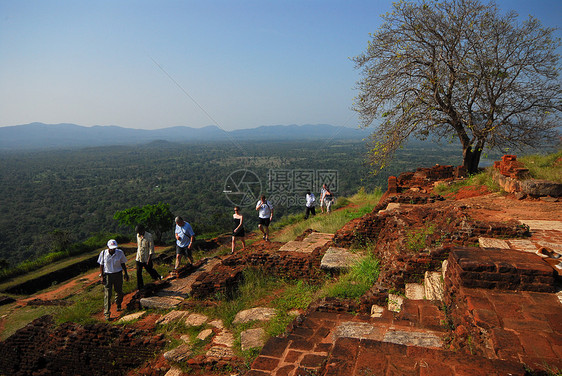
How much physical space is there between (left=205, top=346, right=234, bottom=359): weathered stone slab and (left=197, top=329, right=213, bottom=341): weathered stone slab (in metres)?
0.34

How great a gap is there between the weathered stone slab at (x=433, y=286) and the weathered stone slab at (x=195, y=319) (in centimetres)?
305

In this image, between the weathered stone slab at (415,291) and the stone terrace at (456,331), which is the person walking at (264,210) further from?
the weathered stone slab at (415,291)

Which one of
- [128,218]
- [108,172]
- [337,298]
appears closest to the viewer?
[337,298]

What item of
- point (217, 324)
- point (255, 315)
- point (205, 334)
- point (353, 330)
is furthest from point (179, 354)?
point (353, 330)

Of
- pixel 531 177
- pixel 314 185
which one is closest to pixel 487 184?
pixel 531 177

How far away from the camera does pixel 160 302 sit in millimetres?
5551

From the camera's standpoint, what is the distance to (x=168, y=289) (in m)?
6.13

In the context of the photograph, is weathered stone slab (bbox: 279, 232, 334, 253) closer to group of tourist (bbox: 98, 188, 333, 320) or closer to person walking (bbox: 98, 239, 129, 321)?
group of tourist (bbox: 98, 188, 333, 320)

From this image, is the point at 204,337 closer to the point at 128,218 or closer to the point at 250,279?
the point at 250,279

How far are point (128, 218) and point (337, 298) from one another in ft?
51.9

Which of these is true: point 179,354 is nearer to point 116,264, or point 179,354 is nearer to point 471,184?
point 116,264

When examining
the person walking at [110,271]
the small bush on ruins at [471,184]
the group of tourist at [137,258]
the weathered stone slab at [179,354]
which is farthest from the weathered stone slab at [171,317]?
the small bush on ruins at [471,184]

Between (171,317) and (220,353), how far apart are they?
1.52 meters

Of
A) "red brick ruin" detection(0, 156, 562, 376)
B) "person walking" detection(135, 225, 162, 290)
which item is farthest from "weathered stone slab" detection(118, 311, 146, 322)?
"person walking" detection(135, 225, 162, 290)
